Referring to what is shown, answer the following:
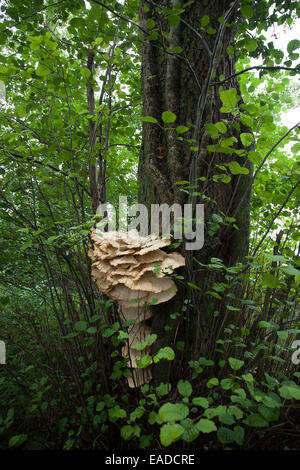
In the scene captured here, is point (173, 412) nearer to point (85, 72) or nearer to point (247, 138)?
point (247, 138)

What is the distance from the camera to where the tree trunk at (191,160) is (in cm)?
161

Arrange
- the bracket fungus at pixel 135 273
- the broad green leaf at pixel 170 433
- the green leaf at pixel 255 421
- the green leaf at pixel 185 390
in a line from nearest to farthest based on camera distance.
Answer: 1. the broad green leaf at pixel 170 433
2. the green leaf at pixel 255 421
3. the green leaf at pixel 185 390
4. the bracket fungus at pixel 135 273

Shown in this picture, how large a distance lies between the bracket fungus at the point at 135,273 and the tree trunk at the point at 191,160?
12 cm

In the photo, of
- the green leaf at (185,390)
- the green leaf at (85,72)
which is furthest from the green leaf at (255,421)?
the green leaf at (85,72)

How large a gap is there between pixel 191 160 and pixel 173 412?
4.97 feet

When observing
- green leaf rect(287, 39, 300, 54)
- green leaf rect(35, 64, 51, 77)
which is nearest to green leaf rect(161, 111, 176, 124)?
green leaf rect(287, 39, 300, 54)

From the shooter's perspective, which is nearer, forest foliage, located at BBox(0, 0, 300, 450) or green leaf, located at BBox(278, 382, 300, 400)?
green leaf, located at BBox(278, 382, 300, 400)

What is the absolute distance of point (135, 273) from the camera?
1.47 m

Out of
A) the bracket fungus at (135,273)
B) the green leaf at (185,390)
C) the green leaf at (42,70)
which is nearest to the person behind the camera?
the green leaf at (185,390)

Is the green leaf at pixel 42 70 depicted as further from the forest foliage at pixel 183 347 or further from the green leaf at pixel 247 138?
the green leaf at pixel 247 138

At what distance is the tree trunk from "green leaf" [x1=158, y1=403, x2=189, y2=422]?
622 millimetres

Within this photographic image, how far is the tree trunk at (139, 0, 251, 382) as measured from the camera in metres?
1.61

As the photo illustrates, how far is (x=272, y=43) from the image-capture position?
205 cm

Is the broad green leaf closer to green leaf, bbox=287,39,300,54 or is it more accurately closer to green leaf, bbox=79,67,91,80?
green leaf, bbox=287,39,300,54
